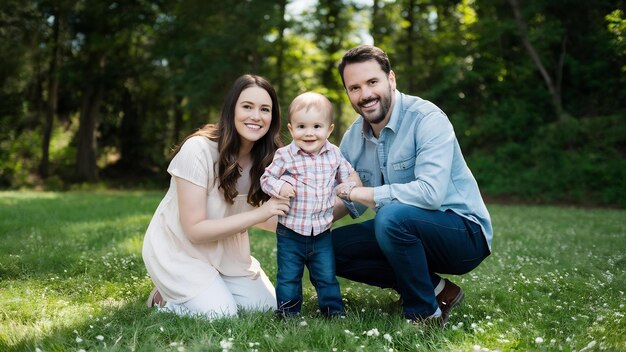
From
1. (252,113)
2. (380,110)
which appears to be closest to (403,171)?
(380,110)

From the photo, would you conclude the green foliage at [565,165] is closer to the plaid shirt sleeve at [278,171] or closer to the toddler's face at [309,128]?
the toddler's face at [309,128]

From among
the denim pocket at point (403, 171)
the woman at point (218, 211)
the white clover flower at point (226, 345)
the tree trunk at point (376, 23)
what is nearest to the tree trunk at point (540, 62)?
the tree trunk at point (376, 23)

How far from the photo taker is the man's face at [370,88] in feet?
13.5

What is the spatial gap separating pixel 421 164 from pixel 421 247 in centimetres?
60

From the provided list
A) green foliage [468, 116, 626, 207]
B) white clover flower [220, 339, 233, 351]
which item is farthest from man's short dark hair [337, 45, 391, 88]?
green foliage [468, 116, 626, 207]

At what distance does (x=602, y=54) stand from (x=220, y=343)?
19640mm

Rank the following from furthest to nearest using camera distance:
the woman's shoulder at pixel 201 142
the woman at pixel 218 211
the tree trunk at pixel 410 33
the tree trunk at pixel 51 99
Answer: the tree trunk at pixel 51 99, the tree trunk at pixel 410 33, the woman's shoulder at pixel 201 142, the woman at pixel 218 211

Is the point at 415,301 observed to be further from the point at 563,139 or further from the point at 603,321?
the point at 563,139

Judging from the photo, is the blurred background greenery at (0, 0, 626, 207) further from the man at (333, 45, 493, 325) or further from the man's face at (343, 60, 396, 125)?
the man's face at (343, 60, 396, 125)

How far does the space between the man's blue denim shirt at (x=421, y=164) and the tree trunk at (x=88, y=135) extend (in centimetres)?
2366

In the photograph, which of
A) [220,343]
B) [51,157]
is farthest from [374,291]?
[51,157]

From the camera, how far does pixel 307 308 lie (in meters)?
4.43

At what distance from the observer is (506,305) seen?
14.6ft

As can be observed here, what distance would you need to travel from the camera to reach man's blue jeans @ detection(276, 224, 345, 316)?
397 cm
